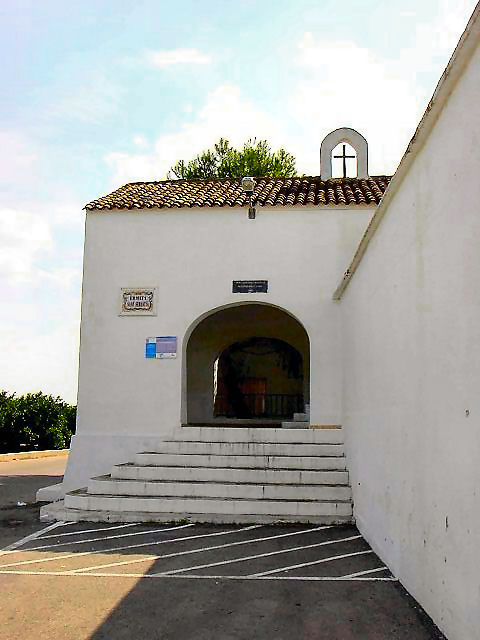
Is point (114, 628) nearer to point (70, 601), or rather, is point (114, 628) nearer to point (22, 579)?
point (70, 601)

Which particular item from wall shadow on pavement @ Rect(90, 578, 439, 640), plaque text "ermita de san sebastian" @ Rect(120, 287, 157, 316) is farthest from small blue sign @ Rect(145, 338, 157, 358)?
wall shadow on pavement @ Rect(90, 578, 439, 640)

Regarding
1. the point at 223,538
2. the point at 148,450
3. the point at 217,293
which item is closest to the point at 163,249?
the point at 217,293

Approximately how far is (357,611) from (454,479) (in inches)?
63.5

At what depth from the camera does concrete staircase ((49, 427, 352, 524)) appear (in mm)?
8539

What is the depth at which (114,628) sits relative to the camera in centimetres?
451

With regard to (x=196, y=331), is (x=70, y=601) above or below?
below

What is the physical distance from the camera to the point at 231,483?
30.0 feet

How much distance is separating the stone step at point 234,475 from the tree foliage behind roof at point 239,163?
16.3 metres

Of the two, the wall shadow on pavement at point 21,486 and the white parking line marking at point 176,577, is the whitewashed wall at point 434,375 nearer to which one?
the white parking line marking at point 176,577

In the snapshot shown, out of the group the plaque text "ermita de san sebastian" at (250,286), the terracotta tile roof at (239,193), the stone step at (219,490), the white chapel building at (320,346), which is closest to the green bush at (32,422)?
the white chapel building at (320,346)

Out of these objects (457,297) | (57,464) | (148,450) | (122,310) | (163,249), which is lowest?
(57,464)

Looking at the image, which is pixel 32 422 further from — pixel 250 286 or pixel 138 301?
pixel 250 286

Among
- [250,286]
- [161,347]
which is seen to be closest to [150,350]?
[161,347]

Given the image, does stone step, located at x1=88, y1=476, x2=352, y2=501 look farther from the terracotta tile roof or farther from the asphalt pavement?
the terracotta tile roof
